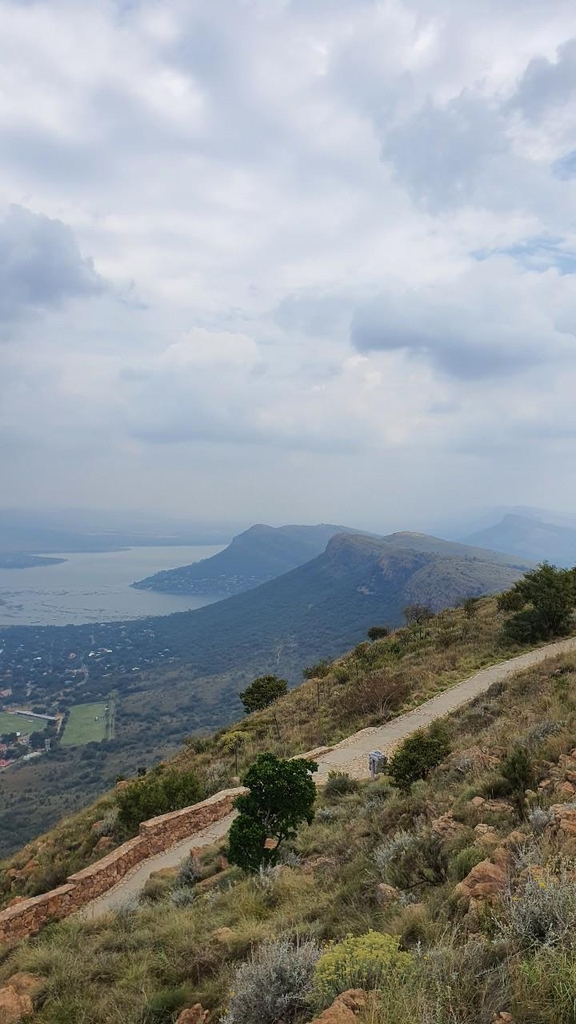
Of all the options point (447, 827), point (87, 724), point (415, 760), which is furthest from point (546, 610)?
point (87, 724)

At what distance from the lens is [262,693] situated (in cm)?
2852

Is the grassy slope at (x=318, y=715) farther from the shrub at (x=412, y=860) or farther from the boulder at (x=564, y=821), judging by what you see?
the boulder at (x=564, y=821)

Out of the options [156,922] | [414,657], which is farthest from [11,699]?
[156,922]

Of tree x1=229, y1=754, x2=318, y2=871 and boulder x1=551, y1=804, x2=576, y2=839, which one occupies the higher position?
boulder x1=551, y1=804, x2=576, y2=839

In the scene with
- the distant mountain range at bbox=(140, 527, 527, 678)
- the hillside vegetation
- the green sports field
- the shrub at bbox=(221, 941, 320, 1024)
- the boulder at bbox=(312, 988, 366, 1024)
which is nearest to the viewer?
the boulder at bbox=(312, 988, 366, 1024)

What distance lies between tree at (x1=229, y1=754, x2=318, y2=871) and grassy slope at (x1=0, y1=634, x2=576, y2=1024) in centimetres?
49

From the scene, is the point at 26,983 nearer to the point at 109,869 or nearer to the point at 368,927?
the point at 368,927

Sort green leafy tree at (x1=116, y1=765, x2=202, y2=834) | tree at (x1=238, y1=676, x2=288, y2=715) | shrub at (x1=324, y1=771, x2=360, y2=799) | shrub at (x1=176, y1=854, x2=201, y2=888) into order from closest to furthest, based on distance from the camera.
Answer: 1. shrub at (x1=176, y1=854, x2=201, y2=888)
2. shrub at (x1=324, y1=771, x2=360, y2=799)
3. green leafy tree at (x1=116, y1=765, x2=202, y2=834)
4. tree at (x1=238, y1=676, x2=288, y2=715)

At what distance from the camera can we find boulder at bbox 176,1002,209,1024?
4488mm

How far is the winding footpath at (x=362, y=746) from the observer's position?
10711 mm

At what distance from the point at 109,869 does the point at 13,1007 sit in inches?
230

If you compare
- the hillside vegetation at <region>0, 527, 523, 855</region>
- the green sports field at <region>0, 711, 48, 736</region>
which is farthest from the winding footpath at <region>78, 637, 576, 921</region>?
the green sports field at <region>0, 711, 48, 736</region>

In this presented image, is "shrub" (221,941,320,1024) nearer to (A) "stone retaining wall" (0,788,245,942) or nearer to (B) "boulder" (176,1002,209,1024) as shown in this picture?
(B) "boulder" (176,1002,209,1024)

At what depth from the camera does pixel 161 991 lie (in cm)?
518
